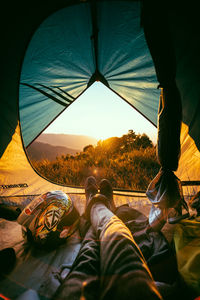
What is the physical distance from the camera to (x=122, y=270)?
52 cm

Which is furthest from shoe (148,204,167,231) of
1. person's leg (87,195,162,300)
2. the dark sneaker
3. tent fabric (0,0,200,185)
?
tent fabric (0,0,200,185)

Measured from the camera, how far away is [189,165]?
66.4 inches

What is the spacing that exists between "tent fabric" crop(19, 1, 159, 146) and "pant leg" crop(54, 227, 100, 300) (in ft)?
6.52

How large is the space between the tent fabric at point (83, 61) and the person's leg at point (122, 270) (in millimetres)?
1920

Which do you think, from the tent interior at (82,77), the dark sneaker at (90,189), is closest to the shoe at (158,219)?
the tent interior at (82,77)

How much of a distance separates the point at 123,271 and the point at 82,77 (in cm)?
250

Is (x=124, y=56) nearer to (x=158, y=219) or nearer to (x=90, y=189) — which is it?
(x=90, y=189)

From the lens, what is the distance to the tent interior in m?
0.74

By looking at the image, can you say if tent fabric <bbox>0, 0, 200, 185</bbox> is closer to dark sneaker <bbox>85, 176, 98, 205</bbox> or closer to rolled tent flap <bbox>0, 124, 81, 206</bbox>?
rolled tent flap <bbox>0, 124, 81, 206</bbox>

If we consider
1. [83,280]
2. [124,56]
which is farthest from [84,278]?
[124,56]

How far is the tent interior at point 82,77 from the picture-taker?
74cm

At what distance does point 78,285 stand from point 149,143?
387cm

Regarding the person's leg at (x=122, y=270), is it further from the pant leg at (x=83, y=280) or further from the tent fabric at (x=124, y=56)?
the tent fabric at (x=124, y=56)

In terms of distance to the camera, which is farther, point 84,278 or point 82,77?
point 82,77
